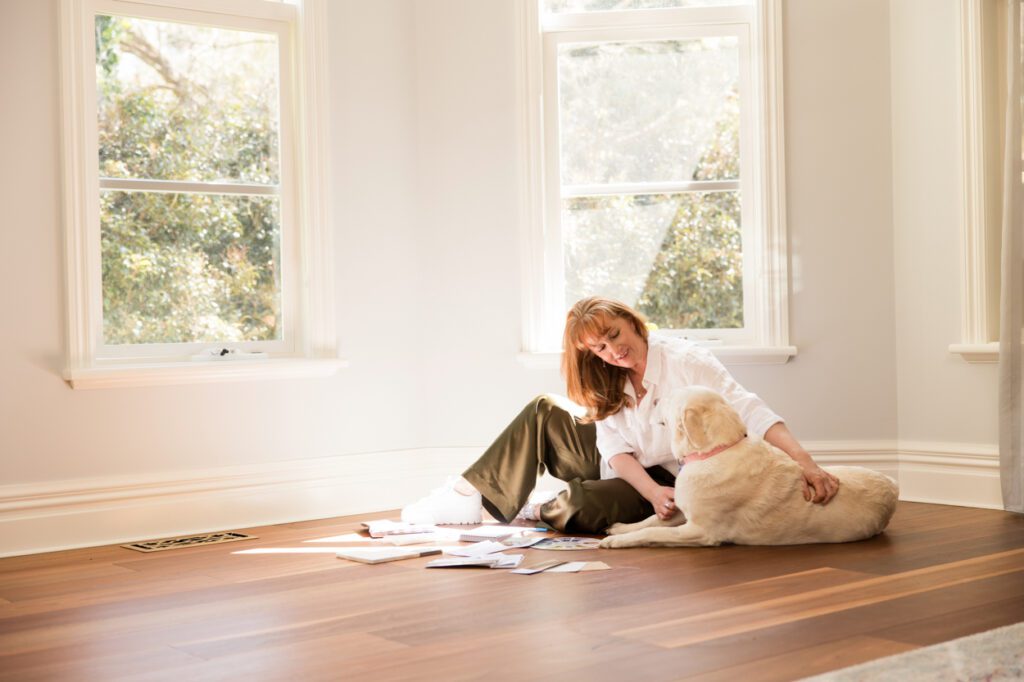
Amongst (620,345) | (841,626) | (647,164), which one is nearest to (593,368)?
(620,345)

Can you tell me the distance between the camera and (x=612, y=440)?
12.2ft

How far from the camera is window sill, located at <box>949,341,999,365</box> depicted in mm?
4145

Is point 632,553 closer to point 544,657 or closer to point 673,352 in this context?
point 673,352

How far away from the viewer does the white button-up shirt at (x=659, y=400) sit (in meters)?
3.41

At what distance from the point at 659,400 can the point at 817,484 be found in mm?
614

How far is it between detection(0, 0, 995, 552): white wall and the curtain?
22 cm

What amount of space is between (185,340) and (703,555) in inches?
87.4

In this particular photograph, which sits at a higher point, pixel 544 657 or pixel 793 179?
pixel 793 179

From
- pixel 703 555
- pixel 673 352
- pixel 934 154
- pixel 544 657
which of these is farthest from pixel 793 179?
pixel 544 657

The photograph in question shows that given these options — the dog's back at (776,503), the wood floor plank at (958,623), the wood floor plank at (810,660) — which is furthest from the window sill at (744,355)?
the wood floor plank at (810,660)

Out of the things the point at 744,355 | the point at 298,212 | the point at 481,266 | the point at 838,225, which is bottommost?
the point at 744,355

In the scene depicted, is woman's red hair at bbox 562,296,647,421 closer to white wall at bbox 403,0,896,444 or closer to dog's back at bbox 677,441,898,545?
dog's back at bbox 677,441,898,545

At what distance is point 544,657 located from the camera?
219 centimetres

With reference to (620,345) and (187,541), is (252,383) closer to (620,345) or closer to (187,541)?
(187,541)
